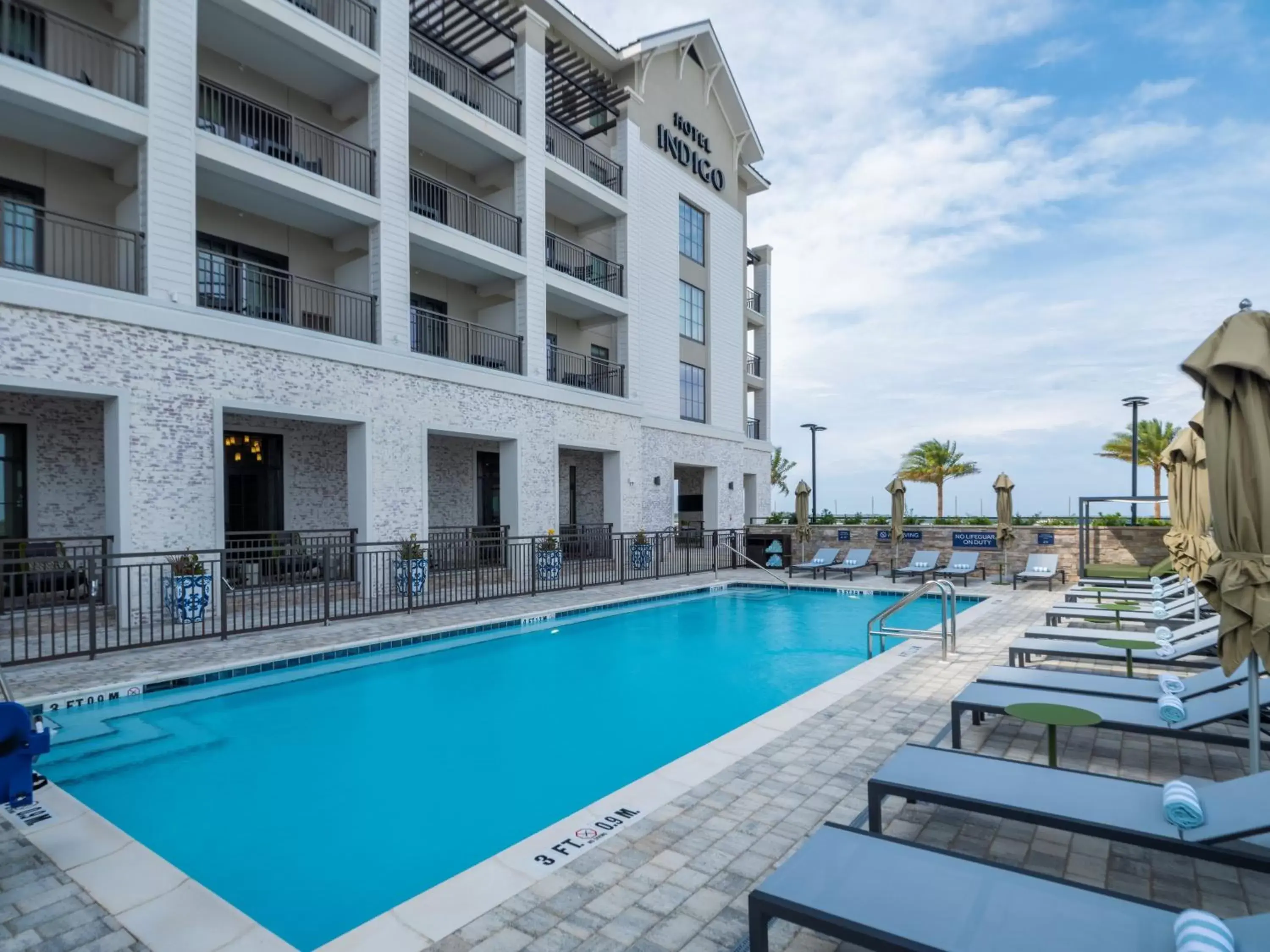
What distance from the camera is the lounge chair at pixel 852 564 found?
686 inches

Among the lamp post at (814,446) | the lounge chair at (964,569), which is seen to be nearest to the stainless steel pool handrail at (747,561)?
the lounge chair at (964,569)

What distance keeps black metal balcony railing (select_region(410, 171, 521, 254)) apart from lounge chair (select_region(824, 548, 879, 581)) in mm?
11270

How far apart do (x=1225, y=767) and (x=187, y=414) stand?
1284 centimetres

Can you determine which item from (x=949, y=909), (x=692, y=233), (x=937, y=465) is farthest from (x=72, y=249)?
(x=937, y=465)

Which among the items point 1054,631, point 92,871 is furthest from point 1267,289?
point 92,871

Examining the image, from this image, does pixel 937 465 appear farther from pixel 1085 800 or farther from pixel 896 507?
pixel 1085 800

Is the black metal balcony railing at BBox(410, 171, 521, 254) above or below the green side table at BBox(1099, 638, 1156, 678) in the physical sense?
above

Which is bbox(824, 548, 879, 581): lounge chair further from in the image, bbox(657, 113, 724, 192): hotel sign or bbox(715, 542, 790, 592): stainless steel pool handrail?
bbox(657, 113, 724, 192): hotel sign

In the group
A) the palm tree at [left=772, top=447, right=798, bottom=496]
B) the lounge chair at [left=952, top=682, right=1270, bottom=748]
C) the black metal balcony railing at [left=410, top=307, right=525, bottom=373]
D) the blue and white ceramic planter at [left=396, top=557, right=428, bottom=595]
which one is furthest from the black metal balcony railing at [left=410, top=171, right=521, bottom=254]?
the palm tree at [left=772, top=447, right=798, bottom=496]

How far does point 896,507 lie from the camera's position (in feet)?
57.0

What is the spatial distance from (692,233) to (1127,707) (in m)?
21.5

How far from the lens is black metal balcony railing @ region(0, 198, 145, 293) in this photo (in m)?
10.5

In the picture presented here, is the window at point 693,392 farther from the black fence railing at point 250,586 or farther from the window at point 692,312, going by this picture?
the black fence railing at point 250,586

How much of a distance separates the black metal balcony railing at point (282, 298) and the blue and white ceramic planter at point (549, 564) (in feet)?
18.6
